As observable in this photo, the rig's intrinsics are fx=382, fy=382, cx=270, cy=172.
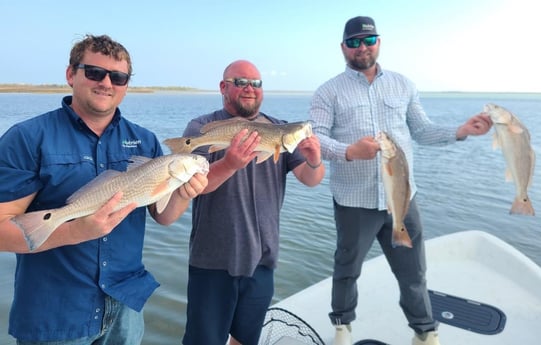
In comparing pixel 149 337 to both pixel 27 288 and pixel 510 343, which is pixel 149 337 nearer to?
pixel 27 288

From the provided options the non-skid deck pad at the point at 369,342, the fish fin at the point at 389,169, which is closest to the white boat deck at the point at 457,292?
the non-skid deck pad at the point at 369,342

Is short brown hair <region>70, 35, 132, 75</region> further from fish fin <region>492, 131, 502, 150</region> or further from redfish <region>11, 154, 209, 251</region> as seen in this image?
fish fin <region>492, 131, 502, 150</region>

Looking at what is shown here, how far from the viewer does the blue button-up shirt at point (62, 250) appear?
220 centimetres

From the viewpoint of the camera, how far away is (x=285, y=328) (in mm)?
4168

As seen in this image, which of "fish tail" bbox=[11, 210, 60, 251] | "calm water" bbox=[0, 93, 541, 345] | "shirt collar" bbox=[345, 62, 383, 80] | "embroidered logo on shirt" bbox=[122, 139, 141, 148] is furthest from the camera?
"calm water" bbox=[0, 93, 541, 345]

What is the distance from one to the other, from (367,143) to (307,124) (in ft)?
2.00

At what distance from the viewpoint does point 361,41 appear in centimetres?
396

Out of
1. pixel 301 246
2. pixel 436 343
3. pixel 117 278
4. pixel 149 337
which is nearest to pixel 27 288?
pixel 117 278

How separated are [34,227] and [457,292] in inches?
210

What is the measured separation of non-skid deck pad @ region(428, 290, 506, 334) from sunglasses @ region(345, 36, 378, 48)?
343 cm

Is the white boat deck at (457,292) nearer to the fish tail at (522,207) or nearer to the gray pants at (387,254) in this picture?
the gray pants at (387,254)

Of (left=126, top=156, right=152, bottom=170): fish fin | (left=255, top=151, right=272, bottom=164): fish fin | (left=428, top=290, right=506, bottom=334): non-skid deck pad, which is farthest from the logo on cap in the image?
(left=428, top=290, right=506, bottom=334): non-skid deck pad

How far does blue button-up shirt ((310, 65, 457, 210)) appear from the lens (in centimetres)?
395

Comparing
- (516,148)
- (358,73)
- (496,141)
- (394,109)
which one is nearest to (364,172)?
(394,109)
